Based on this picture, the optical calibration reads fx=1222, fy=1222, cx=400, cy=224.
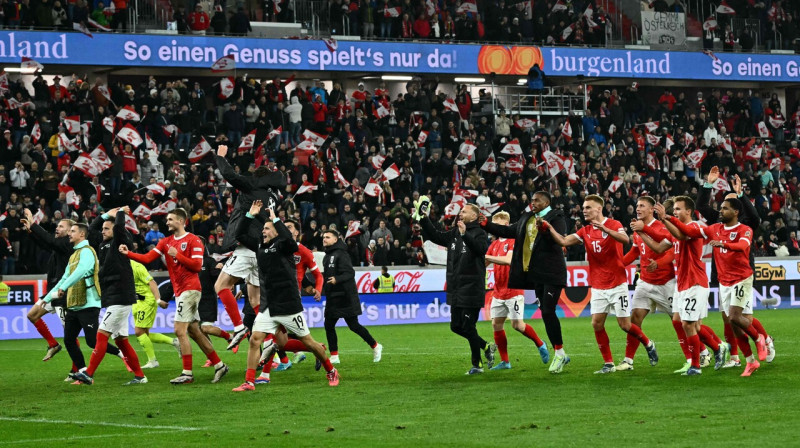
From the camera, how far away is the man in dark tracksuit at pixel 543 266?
1688cm

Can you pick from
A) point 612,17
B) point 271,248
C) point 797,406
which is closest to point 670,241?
point 797,406

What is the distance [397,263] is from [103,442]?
862 inches

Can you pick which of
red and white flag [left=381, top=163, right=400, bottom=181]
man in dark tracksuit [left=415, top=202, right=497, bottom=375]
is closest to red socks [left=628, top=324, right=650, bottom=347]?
man in dark tracksuit [left=415, top=202, right=497, bottom=375]

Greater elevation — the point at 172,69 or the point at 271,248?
the point at 172,69

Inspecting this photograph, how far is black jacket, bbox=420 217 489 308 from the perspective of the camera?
1792 cm

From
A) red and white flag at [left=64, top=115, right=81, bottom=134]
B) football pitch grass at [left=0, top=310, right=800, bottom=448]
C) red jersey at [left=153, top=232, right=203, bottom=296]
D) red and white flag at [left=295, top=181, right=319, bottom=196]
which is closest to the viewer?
football pitch grass at [left=0, top=310, right=800, bottom=448]

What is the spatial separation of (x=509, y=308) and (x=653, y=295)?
2130 millimetres

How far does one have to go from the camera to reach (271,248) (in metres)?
16.0

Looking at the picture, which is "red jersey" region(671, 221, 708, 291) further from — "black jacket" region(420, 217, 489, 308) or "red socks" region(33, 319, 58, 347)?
"red socks" region(33, 319, 58, 347)

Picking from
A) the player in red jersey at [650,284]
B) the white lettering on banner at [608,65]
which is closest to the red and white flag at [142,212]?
the player in red jersey at [650,284]

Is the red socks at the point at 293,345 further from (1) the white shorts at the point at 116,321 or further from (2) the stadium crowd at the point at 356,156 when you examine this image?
(2) the stadium crowd at the point at 356,156

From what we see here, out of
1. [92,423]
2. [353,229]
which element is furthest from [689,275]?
[353,229]

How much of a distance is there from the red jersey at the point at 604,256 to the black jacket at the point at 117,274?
6386mm

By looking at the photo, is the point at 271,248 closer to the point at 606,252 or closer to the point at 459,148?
the point at 606,252
